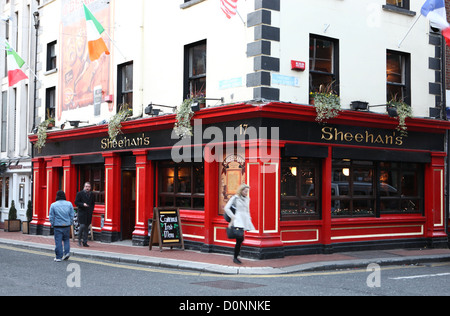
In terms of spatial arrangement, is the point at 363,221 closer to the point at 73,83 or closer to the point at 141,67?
the point at 141,67

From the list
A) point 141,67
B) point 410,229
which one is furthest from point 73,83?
point 410,229

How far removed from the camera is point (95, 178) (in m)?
20.5

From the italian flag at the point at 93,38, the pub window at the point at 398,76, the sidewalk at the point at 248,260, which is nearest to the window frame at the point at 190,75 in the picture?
the italian flag at the point at 93,38

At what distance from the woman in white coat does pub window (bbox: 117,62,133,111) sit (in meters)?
7.09

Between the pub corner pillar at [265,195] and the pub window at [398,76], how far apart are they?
469cm

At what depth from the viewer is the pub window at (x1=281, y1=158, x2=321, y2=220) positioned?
48.4ft

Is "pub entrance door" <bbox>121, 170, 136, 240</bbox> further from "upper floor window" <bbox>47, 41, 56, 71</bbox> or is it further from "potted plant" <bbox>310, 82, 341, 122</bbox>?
"potted plant" <bbox>310, 82, 341, 122</bbox>

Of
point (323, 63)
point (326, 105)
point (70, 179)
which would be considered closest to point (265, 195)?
point (326, 105)

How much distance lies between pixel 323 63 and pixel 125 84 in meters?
6.93

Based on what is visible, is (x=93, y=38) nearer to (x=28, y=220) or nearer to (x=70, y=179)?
(x=70, y=179)

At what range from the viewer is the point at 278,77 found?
14.2 metres

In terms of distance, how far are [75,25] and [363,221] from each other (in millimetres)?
12473
